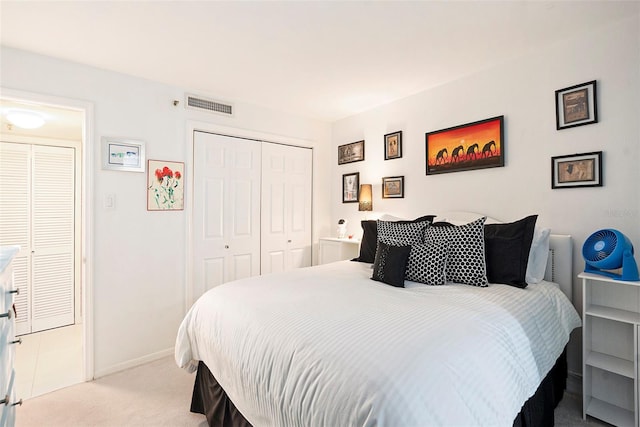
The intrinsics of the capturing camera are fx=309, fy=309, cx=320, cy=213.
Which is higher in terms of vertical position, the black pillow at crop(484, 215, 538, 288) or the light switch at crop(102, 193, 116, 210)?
the light switch at crop(102, 193, 116, 210)

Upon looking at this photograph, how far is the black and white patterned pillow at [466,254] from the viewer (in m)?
2.04

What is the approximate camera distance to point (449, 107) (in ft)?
9.49

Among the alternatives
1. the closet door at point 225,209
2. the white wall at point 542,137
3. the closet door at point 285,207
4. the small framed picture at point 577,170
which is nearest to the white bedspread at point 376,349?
the white wall at point 542,137

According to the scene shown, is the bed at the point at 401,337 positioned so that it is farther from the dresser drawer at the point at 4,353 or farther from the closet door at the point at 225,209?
the closet door at the point at 225,209

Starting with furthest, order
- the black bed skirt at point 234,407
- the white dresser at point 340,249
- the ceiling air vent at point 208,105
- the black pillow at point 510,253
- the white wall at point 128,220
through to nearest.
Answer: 1. the white dresser at point 340,249
2. the ceiling air vent at point 208,105
3. the white wall at point 128,220
4. the black pillow at point 510,253
5. the black bed skirt at point 234,407

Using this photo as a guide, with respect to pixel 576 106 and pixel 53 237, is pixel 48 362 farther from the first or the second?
pixel 576 106

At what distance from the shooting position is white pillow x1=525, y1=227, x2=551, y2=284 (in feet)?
6.94

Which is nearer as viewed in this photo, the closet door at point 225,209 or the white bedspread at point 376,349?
the white bedspread at point 376,349

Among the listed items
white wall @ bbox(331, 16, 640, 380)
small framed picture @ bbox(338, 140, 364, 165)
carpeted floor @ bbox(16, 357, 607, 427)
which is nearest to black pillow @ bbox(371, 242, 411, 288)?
white wall @ bbox(331, 16, 640, 380)

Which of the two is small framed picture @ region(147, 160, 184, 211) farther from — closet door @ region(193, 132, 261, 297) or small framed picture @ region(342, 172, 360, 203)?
small framed picture @ region(342, 172, 360, 203)

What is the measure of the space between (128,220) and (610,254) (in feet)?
11.5

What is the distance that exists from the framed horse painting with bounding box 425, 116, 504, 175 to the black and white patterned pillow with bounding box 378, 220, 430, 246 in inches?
30.1


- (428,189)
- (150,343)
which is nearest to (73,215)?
(150,343)

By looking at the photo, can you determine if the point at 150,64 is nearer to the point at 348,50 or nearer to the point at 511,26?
the point at 348,50
